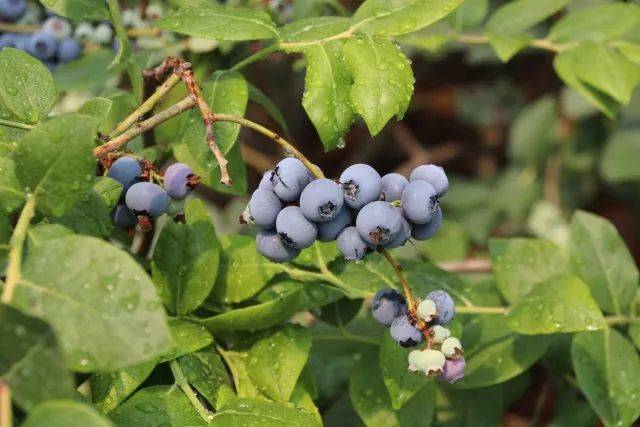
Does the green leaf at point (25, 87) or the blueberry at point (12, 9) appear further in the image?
the blueberry at point (12, 9)

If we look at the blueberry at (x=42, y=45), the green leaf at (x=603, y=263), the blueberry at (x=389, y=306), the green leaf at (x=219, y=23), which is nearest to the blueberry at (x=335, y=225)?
the blueberry at (x=389, y=306)

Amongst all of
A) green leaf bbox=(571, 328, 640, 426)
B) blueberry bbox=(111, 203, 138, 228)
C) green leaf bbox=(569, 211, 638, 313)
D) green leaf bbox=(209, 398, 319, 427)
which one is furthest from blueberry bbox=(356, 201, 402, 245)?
green leaf bbox=(569, 211, 638, 313)

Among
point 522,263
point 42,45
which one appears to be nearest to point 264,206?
point 522,263

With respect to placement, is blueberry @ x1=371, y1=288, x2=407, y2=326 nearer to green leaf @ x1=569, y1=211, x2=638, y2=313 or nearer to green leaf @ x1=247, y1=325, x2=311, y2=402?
green leaf @ x1=247, y1=325, x2=311, y2=402

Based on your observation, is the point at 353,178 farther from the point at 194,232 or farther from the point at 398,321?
the point at 194,232

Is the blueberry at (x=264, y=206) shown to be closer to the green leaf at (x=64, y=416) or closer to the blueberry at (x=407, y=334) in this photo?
the blueberry at (x=407, y=334)
